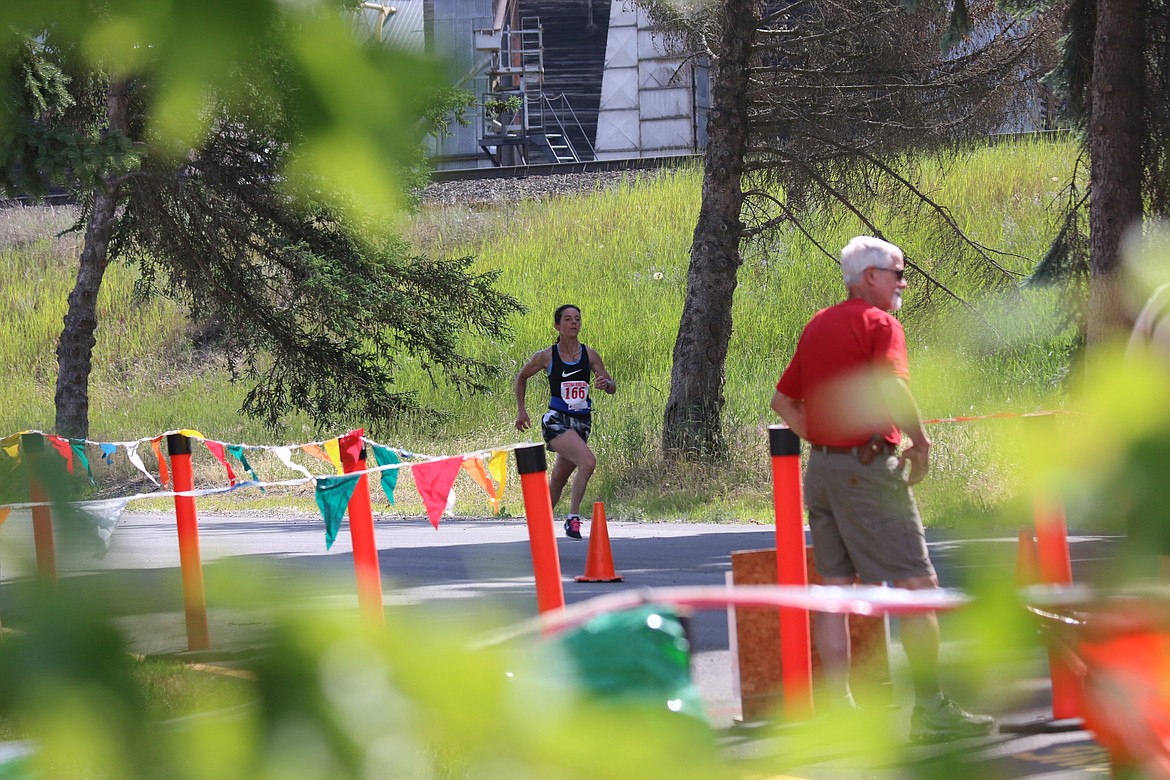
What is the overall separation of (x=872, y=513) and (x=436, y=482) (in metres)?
2.12

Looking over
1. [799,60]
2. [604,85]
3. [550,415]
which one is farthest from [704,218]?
[604,85]

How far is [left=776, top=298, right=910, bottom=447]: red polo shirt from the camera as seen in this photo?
467cm

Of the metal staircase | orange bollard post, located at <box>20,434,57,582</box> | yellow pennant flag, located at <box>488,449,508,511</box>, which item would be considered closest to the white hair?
yellow pennant flag, located at <box>488,449,508,511</box>

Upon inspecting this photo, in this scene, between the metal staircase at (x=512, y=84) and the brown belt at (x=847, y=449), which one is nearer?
the metal staircase at (x=512, y=84)

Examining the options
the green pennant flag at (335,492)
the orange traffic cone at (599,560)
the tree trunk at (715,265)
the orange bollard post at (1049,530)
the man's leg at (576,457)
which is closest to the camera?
the orange bollard post at (1049,530)

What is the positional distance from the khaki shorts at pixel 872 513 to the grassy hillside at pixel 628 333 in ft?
23.2

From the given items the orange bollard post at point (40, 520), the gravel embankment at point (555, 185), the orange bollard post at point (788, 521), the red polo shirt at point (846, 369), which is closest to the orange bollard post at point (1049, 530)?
the orange bollard post at point (40, 520)

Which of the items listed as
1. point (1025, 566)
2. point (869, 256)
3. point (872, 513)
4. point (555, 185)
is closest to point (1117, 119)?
point (869, 256)

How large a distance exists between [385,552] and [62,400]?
374 inches

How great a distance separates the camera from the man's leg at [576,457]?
9.98m

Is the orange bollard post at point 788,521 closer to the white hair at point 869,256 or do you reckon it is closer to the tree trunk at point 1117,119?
the white hair at point 869,256

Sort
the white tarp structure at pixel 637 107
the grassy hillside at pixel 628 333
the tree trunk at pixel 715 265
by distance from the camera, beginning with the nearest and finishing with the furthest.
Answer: the tree trunk at pixel 715 265 < the grassy hillside at pixel 628 333 < the white tarp structure at pixel 637 107

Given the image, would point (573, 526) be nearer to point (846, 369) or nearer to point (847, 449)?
point (847, 449)

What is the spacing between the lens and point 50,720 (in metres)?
0.63
